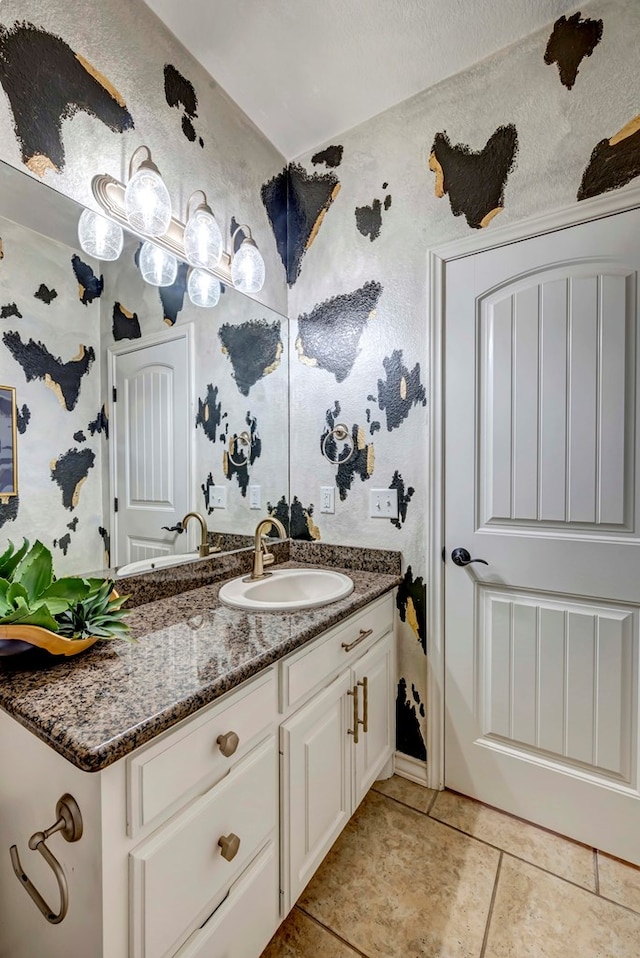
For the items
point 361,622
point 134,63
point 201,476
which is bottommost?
point 361,622

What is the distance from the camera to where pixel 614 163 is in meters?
1.28

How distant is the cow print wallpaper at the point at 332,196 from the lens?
111cm

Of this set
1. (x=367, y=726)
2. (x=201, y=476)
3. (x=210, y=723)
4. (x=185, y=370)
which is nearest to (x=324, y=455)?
(x=201, y=476)

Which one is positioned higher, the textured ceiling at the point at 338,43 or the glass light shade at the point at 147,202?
the textured ceiling at the point at 338,43

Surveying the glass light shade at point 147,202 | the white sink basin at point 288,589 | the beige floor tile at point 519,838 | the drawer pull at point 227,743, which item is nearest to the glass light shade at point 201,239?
the glass light shade at point 147,202

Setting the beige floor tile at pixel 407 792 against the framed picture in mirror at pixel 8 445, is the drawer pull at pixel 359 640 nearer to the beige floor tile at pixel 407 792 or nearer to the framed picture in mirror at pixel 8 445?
the beige floor tile at pixel 407 792

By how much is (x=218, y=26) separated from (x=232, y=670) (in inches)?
75.6

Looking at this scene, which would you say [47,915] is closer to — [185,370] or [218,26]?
[185,370]

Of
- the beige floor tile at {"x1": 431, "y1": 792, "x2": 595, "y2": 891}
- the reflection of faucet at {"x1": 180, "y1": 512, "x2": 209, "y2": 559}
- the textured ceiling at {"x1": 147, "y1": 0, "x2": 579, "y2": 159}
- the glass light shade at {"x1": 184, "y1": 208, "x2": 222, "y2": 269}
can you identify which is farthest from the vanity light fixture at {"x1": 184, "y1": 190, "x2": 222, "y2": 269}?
the beige floor tile at {"x1": 431, "y1": 792, "x2": 595, "y2": 891}

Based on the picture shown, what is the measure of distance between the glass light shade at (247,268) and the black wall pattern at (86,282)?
0.59 metres

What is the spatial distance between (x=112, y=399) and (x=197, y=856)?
43.1 inches

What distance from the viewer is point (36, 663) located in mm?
854

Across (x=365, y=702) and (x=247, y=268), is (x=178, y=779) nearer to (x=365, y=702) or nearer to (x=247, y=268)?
(x=365, y=702)

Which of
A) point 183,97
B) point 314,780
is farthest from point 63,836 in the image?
point 183,97
